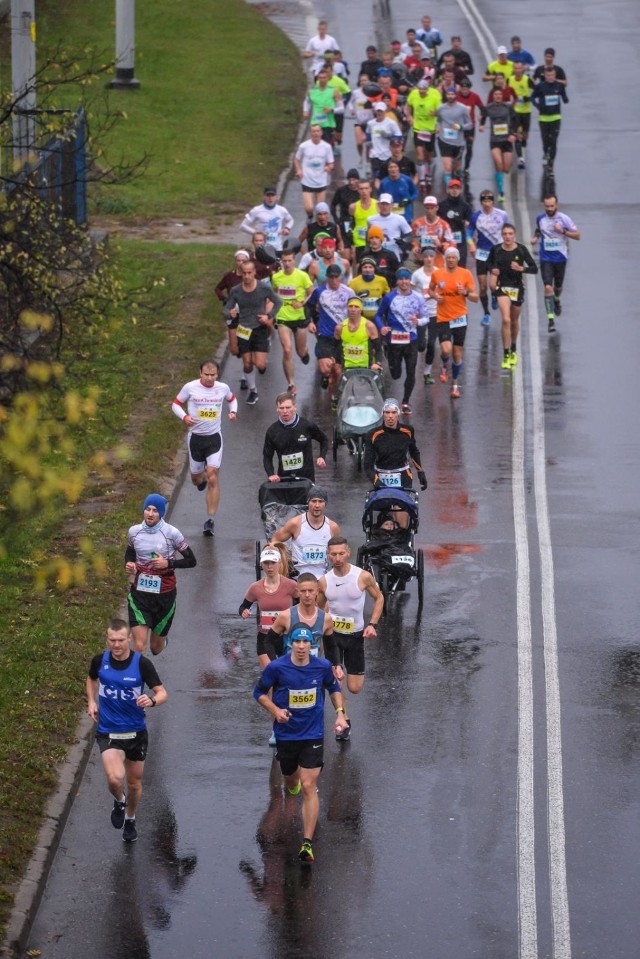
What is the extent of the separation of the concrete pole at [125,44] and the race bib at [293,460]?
23.4 m

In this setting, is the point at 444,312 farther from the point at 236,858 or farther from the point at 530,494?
the point at 236,858

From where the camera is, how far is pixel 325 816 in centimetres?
1352

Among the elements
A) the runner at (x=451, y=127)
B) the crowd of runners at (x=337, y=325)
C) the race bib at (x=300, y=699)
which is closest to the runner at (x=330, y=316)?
the crowd of runners at (x=337, y=325)

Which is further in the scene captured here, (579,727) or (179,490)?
(179,490)

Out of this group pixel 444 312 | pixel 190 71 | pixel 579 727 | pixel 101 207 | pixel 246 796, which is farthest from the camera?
pixel 190 71

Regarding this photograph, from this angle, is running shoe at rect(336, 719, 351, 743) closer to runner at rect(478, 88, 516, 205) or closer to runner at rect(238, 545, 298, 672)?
runner at rect(238, 545, 298, 672)

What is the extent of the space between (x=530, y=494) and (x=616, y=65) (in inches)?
1069

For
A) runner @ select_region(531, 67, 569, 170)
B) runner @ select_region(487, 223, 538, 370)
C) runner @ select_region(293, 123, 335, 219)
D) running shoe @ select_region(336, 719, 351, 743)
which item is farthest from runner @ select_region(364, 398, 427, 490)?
runner @ select_region(531, 67, 569, 170)

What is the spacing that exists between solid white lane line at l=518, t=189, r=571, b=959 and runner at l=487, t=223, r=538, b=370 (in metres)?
0.63

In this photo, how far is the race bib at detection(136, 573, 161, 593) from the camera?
15.5 metres

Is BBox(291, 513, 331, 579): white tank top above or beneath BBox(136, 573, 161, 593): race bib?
above

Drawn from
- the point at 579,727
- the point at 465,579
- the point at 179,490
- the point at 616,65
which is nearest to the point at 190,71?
the point at 616,65

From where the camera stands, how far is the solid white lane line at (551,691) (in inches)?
479

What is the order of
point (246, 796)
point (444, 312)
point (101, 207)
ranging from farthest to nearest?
point (101, 207), point (444, 312), point (246, 796)
